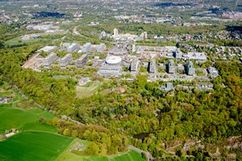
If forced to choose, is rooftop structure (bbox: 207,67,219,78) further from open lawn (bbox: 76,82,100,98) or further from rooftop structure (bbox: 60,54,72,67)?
rooftop structure (bbox: 60,54,72,67)

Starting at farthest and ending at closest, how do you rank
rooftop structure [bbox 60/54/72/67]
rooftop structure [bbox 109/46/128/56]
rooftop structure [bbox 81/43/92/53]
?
rooftop structure [bbox 81/43/92/53], rooftop structure [bbox 109/46/128/56], rooftop structure [bbox 60/54/72/67]

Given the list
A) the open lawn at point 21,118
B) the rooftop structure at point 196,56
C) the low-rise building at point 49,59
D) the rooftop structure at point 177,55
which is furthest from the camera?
the rooftop structure at point 177,55

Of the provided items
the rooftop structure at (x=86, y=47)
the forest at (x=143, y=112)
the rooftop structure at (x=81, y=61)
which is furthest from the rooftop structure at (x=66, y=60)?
the forest at (x=143, y=112)

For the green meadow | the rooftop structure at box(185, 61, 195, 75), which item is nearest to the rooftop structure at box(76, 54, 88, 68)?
the rooftop structure at box(185, 61, 195, 75)

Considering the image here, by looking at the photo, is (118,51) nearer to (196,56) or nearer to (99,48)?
(99,48)

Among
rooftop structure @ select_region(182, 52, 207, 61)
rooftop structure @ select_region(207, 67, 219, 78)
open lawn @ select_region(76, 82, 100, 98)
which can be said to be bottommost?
rooftop structure @ select_region(182, 52, 207, 61)

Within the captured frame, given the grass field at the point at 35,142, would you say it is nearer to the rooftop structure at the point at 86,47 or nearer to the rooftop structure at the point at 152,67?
the rooftop structure at the point at 152,67

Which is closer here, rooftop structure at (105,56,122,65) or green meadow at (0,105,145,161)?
green meadow at (0,105,145,161)
